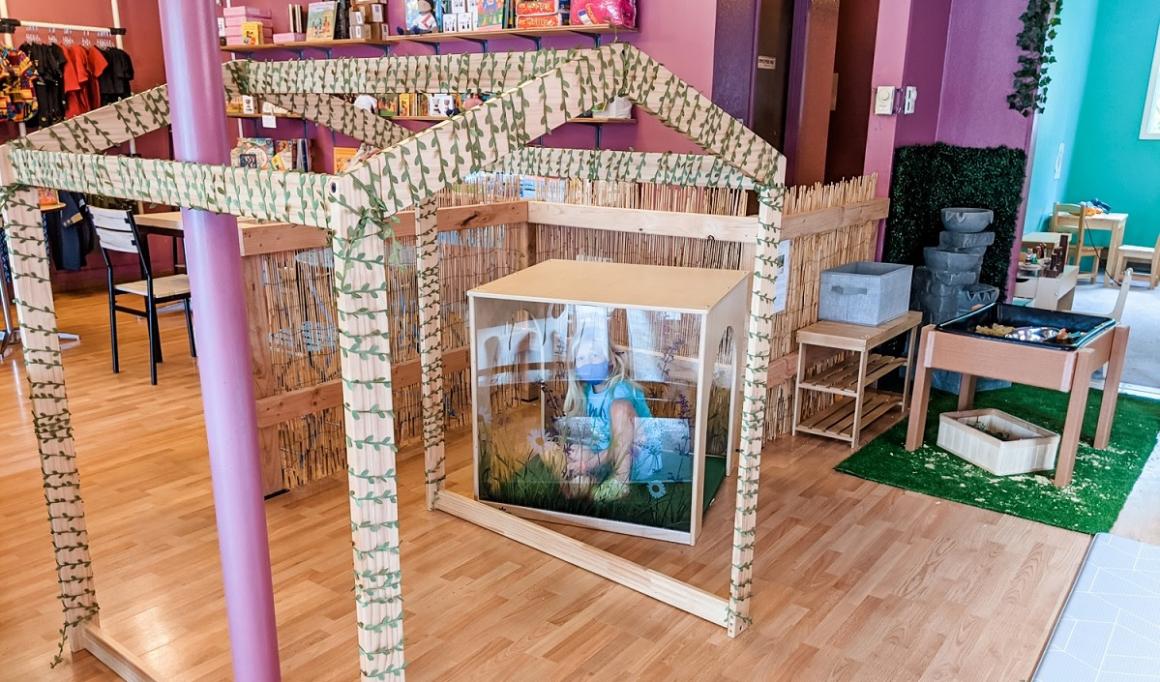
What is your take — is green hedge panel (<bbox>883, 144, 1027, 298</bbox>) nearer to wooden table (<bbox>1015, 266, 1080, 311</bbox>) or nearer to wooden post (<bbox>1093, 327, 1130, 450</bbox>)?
wooden table (<bbox>1015, 266, 1080, 311</bbox>)

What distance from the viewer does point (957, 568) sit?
112 inches

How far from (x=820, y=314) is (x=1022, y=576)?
5.30ft

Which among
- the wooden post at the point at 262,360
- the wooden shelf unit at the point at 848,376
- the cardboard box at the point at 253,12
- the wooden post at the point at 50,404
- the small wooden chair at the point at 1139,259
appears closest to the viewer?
the wooden post at the point at 50,404

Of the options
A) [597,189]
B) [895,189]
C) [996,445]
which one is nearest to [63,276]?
[597,189]

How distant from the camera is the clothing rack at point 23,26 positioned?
517cm

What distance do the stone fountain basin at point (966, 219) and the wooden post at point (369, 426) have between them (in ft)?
13.0

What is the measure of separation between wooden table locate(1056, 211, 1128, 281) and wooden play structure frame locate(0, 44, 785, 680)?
21.4ft

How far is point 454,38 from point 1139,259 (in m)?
6.12

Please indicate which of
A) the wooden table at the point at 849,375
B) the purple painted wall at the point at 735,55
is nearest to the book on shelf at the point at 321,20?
the purple painted wall at the point at 735,55

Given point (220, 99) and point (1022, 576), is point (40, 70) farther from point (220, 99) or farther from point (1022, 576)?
point (1022, 576)

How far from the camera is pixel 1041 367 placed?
3.40 m

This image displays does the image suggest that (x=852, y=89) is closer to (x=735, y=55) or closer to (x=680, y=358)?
(x=735, y=55)

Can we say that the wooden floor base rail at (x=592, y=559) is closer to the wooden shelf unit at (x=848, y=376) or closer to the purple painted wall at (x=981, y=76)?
the wooden shelf unit at (x=848, y=376)

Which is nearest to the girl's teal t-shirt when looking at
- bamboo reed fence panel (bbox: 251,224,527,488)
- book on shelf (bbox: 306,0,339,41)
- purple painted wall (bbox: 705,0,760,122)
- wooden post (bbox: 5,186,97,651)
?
bamboo reed fence panel (bbox: 251,224,527,488)
